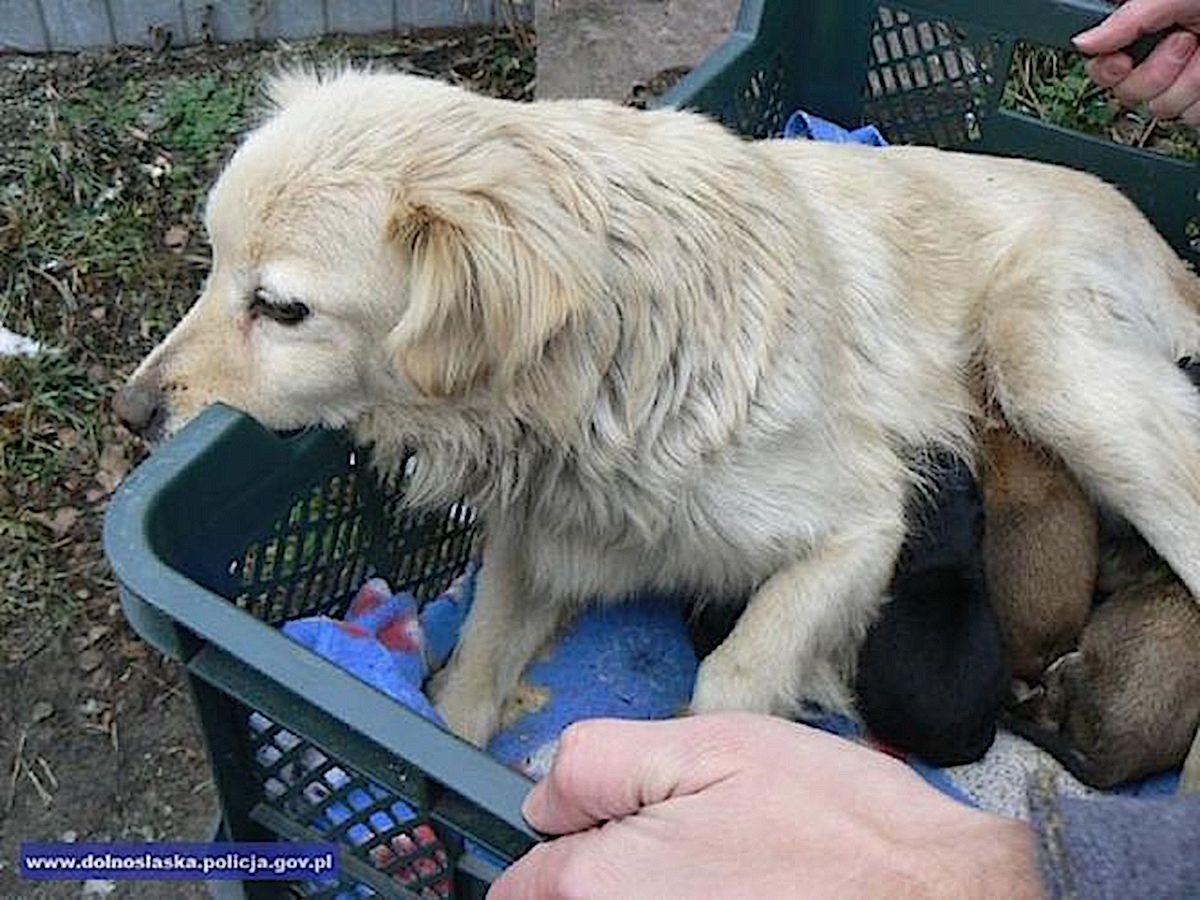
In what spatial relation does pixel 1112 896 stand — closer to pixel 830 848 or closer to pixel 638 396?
pixel 830 848

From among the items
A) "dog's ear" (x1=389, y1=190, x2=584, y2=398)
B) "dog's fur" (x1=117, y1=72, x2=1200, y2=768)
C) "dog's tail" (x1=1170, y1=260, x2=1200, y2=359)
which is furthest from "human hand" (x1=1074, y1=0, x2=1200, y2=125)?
"dog's ear" (x1=389, y1=190, x2=584, y2=398)

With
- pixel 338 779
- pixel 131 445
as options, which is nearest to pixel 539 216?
A: pixel 338 779

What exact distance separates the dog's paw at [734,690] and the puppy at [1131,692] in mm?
654

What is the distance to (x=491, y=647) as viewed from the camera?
2.97m

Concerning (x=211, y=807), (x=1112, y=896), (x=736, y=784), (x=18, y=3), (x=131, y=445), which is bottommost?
(x=211, y=807)

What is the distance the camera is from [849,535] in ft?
8.79

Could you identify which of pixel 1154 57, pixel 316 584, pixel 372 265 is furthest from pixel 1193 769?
pixel 372 265

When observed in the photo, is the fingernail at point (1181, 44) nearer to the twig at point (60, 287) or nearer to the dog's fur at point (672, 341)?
the dog's fur at point (672, 341)

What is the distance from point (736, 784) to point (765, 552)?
1.20m

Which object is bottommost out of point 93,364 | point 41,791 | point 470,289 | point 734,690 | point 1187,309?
point 41,791

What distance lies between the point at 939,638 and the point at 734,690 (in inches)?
15.9

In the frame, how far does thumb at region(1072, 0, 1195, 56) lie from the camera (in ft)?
10.00

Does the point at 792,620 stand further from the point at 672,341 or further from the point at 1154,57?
the point at 1154,57

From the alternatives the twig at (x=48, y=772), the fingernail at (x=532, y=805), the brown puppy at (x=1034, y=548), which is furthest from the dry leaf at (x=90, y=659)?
the fingernail at (x=532, y=805)
